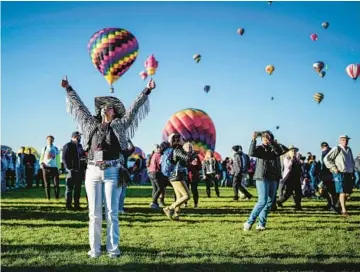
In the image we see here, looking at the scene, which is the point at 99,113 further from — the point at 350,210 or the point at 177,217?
the point at 350,210

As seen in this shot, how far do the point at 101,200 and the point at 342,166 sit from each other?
779cm

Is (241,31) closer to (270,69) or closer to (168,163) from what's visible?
(270,69)

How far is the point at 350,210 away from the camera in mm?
14023

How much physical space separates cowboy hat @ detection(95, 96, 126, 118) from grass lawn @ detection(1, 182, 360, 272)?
2.10 metres

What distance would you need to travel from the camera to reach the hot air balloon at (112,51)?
22.6 meters

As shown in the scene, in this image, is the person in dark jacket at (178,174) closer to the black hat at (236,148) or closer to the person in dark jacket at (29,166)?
the black hat at (236,148)

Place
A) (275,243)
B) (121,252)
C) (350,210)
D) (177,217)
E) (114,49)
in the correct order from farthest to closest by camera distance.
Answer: (114,49) < (350,210) < (177,217) < (275,243) < (121,252)

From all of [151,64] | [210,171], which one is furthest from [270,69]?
[210,171]

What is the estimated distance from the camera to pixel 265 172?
9.35 metres

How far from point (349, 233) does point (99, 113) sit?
5677 millimetres

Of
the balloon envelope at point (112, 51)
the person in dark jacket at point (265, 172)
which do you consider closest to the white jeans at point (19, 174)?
the balloon envelope at point (112, 51)

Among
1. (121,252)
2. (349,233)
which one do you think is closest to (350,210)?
(349,233)

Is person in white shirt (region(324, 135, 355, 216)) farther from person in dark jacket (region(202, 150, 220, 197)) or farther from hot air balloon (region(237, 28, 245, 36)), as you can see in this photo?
hot air balloon (region(237, 28, 245, 36))

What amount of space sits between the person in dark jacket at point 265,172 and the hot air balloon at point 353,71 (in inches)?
1035
